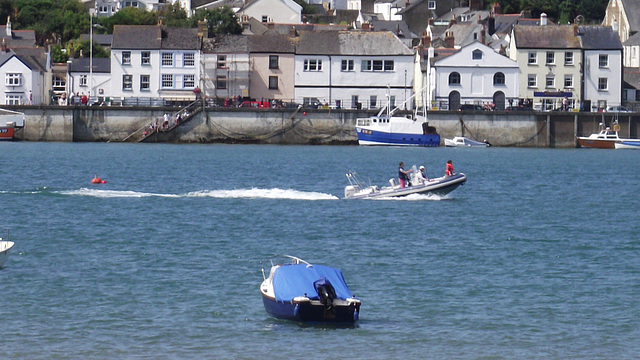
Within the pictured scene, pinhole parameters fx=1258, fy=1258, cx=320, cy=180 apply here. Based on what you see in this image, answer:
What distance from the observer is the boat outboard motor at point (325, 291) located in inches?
1022

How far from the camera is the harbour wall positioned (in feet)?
304

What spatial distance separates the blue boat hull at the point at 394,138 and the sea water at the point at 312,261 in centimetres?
2706

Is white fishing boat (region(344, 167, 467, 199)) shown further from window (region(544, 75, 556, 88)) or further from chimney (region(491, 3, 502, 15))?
chimney (region(491, 3, 502, 15))

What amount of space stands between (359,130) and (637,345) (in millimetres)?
68604

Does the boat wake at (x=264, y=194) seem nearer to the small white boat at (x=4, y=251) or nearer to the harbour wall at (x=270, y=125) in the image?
the small white boat at (x=4, y=251)

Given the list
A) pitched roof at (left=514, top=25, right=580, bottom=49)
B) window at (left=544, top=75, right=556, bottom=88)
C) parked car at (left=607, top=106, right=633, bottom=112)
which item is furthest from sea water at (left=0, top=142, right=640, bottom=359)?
pitched roof at (left=514, top=25, right=580, bottom=49)

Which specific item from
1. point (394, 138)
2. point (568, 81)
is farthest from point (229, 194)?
point (568, 81)

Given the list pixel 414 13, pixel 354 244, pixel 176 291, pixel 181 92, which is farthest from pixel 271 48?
pixel 176 291

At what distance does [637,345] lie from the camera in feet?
83.1

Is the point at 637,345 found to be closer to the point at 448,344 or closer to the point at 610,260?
the point at 448,344

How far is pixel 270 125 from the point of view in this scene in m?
93.1

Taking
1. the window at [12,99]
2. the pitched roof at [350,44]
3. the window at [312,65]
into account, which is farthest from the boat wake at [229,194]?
the window at [12,99]

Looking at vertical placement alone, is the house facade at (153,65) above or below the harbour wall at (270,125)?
above

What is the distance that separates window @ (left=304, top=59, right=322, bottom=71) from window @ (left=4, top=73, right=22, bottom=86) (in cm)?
2281
